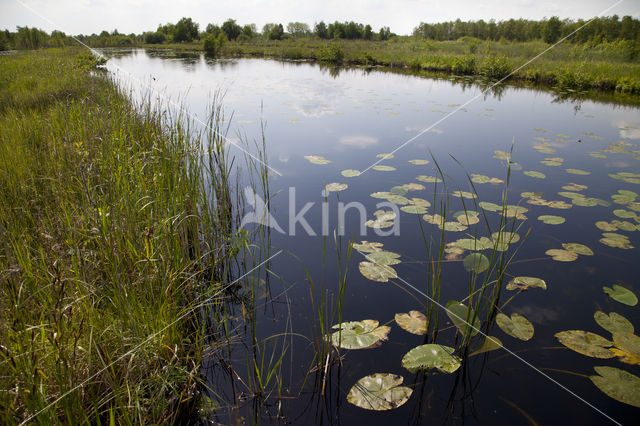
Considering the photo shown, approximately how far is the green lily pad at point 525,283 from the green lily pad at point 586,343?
0.37 metres

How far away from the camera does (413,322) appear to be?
1722 mm

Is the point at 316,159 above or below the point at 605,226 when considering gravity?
above

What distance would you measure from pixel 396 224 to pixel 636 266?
1531 mm

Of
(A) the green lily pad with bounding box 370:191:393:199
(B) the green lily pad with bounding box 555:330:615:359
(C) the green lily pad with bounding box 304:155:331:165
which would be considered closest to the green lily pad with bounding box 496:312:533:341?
(B) the green lily pad with bounding box 555:330:615:359

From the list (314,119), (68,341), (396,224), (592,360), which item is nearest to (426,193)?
(396,224)

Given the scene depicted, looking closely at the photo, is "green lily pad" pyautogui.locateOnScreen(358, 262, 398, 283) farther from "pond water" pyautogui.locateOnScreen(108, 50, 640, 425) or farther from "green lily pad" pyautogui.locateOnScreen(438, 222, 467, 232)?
"green lily pad" pyautogui.locateOnScreen(438, 222, 467, 232)

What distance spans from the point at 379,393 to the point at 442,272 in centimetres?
102

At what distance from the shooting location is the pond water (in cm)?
138

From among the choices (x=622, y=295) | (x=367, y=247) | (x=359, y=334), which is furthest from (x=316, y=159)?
(x=622, y=295)

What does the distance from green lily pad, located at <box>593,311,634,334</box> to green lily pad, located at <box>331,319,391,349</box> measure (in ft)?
3.44

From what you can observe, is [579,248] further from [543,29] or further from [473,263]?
[543,29]

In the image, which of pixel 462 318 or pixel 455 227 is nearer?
pixel 462 318

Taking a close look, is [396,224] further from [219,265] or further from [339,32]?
[339,32]

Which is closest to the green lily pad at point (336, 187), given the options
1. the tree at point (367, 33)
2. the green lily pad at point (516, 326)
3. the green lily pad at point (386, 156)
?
the green lily pad at point (386, 156)
